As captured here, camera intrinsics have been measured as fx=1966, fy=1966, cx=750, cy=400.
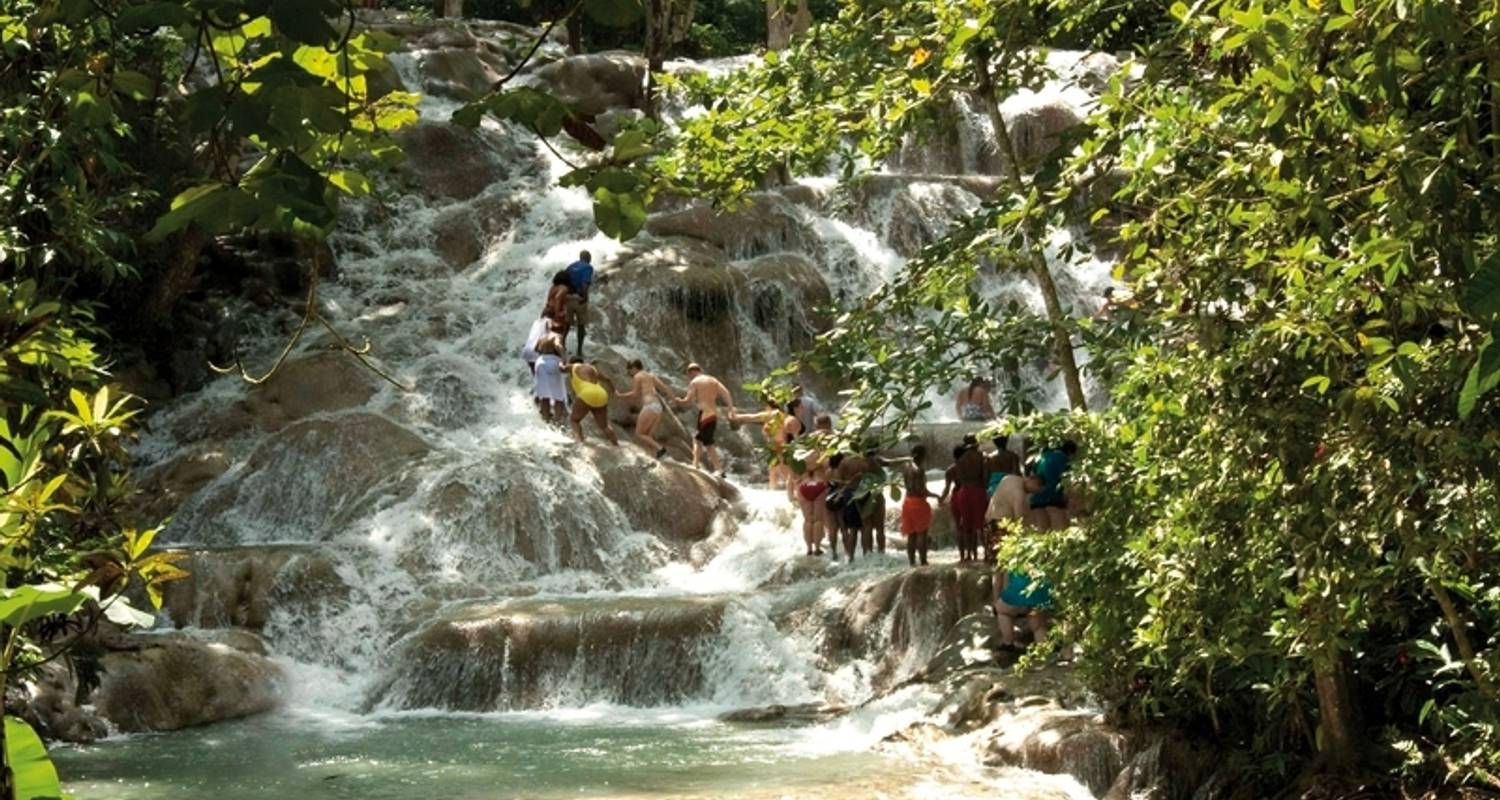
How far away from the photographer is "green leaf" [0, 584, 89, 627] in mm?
3068

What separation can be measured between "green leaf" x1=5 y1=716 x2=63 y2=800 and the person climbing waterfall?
629 inches

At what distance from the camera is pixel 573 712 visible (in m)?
14.6

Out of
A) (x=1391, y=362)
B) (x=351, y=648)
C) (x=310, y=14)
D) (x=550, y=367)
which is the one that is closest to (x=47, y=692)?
(x=351, y=648)

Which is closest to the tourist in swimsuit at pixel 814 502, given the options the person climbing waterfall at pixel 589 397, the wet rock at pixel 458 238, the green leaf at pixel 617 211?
the person climbing waterfall at pixel 589 397

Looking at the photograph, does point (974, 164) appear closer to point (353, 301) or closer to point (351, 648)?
point (353, 301)

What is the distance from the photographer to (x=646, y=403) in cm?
2005

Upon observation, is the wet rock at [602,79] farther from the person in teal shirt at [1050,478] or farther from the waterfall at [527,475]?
the person in teal shirt at [1050,478]

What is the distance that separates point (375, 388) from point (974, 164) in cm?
1080

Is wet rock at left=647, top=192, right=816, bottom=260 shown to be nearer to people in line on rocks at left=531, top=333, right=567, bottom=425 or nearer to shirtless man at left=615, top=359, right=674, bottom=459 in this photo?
shirtless man at left=615, top=359, right=674, bottom=459

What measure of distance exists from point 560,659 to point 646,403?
5.49m

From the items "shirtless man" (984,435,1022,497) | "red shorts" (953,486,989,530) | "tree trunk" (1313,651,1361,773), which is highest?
"shirtless man" (984,435,1022,497)

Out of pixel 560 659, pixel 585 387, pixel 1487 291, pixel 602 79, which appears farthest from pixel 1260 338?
pixel 602 79

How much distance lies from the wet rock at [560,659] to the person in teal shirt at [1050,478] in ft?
9.01

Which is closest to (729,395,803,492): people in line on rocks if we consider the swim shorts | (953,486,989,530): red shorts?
the swim shorts
